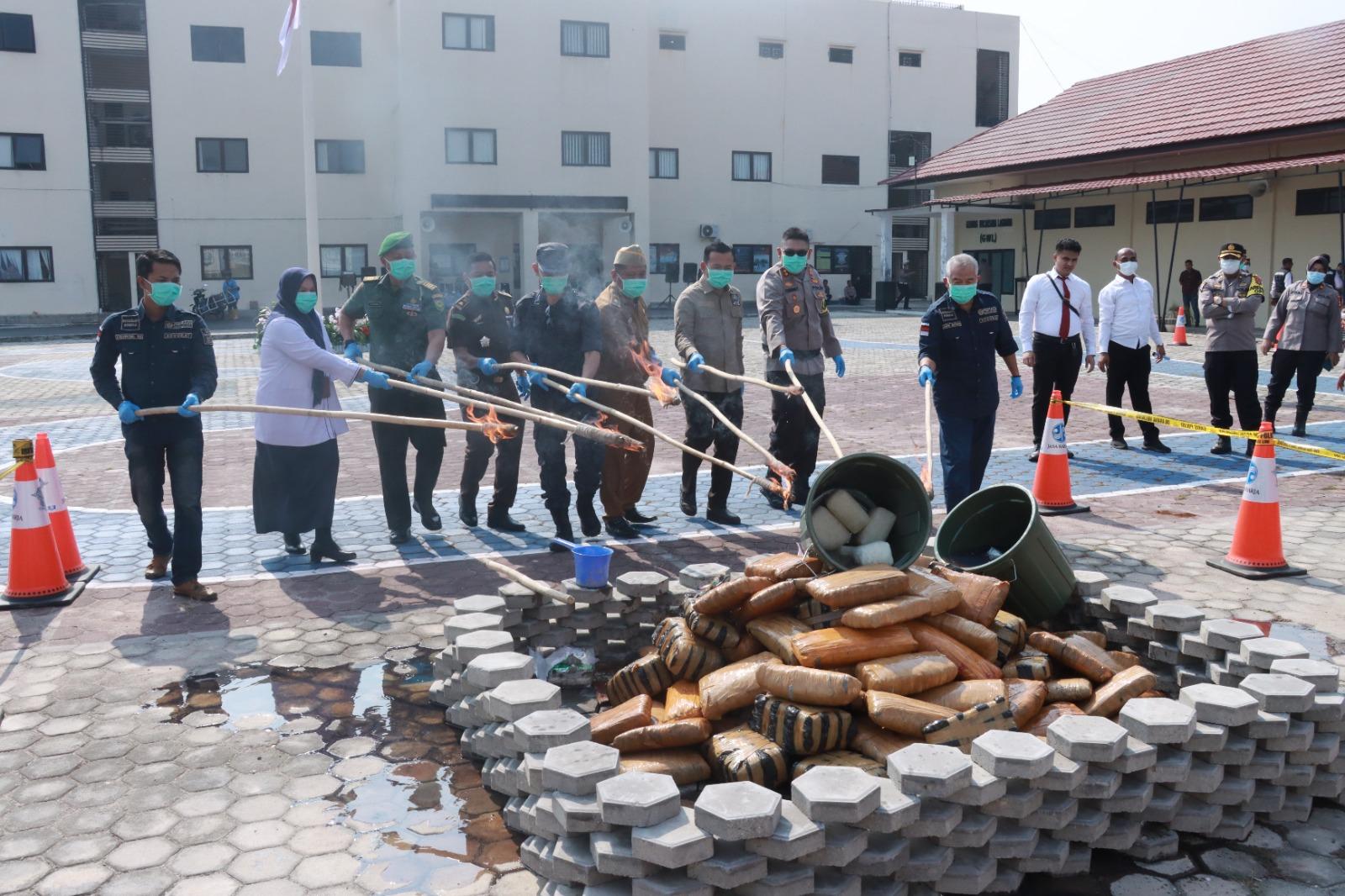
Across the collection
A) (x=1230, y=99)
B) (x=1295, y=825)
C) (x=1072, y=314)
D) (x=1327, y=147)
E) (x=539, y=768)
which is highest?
(x=1230, y=99)

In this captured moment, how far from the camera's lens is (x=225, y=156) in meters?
35.2

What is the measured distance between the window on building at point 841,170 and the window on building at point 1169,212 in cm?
1619

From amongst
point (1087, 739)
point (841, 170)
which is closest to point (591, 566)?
point (1087, 739)

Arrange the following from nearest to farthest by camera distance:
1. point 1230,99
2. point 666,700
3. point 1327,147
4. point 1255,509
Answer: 1. point 666,700
2. point 1255,509
3. point 1327,147
4. point 1230,99

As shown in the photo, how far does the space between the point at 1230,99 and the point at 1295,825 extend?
2703 centimetres

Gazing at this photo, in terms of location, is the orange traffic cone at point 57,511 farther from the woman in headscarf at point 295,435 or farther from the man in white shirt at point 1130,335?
the man in white shirt at point 1130,335

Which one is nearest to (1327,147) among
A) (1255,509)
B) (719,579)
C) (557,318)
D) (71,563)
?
(1255,509)

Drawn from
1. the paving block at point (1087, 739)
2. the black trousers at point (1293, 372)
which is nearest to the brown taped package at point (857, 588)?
the paving block at point (1087, 739)

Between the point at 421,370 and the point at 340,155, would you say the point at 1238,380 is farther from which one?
the point at 340,155

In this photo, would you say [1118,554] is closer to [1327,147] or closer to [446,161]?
[1327,147]

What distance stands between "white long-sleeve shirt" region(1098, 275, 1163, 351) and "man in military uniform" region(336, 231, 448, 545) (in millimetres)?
6470

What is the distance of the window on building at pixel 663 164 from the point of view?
39688 millimetres

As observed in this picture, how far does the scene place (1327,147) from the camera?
2325cm

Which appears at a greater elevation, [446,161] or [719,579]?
[446,161]
